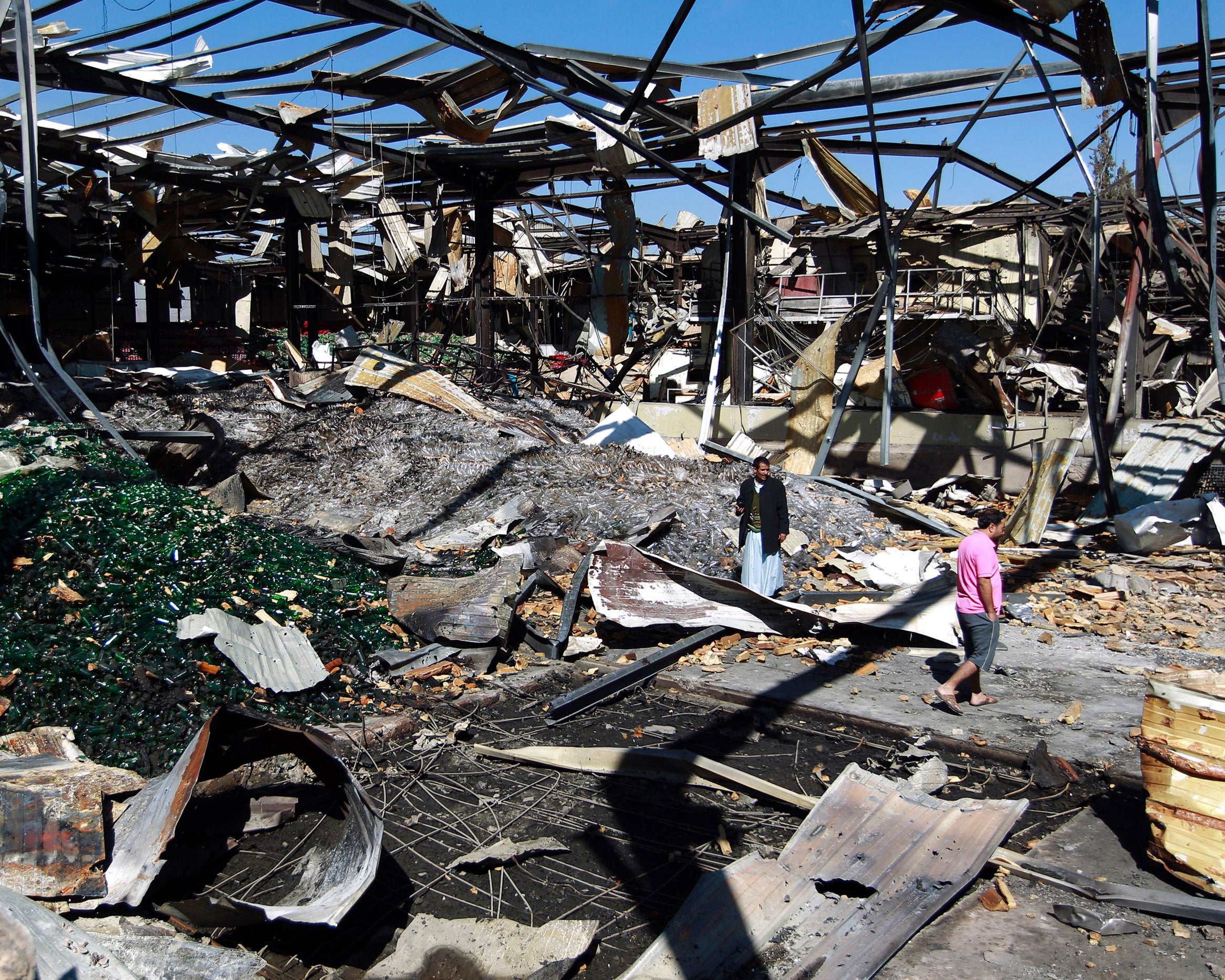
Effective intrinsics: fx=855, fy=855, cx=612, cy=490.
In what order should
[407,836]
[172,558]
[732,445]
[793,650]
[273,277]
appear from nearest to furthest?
1. [407,836]
2. [172,558]
3. [793,650]
4. [732,445]
5. [273,277]

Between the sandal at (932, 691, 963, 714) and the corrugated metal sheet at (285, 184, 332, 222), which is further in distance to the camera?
the corrugated metal sheet at (285, 184, 332, 222)

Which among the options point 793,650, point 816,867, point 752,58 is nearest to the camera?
point 816,867

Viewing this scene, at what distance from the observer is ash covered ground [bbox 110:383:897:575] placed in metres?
10.2

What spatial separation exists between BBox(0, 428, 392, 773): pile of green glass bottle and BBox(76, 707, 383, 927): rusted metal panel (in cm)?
144

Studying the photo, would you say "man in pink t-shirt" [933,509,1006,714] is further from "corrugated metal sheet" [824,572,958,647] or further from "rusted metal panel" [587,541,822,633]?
"rusted metal panel" [587,541,822,633]

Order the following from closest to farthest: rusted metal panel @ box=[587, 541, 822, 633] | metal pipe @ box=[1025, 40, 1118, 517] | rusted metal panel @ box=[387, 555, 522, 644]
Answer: rusted metal panel @ box=[387, 555, 522, 644] < rusted metal panel @ box=[587, 541, 822, 633] < metal pipe @ box=[1025, 40, 1118, 517]

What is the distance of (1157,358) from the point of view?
15.3 metres

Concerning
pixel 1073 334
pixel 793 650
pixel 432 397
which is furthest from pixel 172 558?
pixel 1073 334

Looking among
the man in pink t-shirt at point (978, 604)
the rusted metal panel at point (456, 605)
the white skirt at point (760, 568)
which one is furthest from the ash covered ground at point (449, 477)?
the man in pink t-shirt at point (978, 604)

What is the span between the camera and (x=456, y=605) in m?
7.23

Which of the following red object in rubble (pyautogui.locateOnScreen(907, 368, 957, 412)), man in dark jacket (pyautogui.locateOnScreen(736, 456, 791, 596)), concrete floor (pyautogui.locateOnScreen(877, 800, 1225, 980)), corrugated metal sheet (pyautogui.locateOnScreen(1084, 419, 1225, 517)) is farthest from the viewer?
red object in rubble (pyautogui.locateOnScreen(907, 368, 957, 412))

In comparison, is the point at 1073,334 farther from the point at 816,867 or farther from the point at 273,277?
the point at 273,277

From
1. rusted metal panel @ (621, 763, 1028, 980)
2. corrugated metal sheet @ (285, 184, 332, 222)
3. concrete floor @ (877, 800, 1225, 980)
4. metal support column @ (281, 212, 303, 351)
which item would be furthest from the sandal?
metal support column @ (281, 212, 303, 351)

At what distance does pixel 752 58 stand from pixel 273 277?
71.4ft
